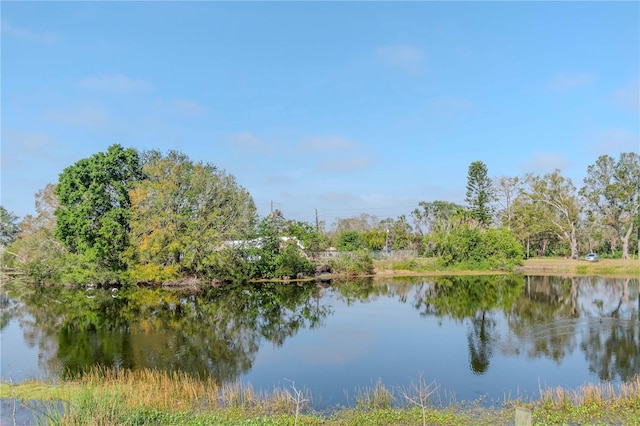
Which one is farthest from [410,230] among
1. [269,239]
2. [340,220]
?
[269,239]

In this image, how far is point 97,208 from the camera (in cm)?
3703

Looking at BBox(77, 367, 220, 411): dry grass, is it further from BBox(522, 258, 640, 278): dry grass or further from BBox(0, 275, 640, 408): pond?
BBox(522, 258, 640, 278): dry grass

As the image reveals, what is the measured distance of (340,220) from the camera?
86.8 meters

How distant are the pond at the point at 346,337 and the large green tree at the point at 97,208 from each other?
4400mm

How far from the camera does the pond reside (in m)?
13.5

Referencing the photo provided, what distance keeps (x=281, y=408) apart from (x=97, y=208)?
32.6m

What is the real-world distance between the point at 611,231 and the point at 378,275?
37176mm

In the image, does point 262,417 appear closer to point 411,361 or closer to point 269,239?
point 411,361

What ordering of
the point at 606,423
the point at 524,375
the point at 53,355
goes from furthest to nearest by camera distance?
1. the point at 53,355
2. the point at 524,375
3. the point at 606,423

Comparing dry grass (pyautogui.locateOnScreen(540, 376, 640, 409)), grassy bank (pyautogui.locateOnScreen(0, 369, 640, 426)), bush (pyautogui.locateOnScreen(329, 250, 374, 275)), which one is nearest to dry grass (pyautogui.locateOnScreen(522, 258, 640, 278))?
bush (pyautogui.locateOnScreen(329, 250, 374, 275))

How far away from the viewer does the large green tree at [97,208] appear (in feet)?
117

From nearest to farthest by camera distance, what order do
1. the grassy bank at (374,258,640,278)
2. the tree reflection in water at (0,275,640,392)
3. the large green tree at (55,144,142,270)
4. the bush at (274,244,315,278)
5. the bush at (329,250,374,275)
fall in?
the tree reflection in water at (0,275,640,392), the large green tree at (55,144,142,270), the bush at (274,244,315,278), the grassy bank at (374,258,640,278), the bush at (329,250,374,275)

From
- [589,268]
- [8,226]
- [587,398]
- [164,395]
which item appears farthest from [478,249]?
[8,226]

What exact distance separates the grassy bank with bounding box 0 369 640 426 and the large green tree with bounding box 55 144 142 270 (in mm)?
26494
